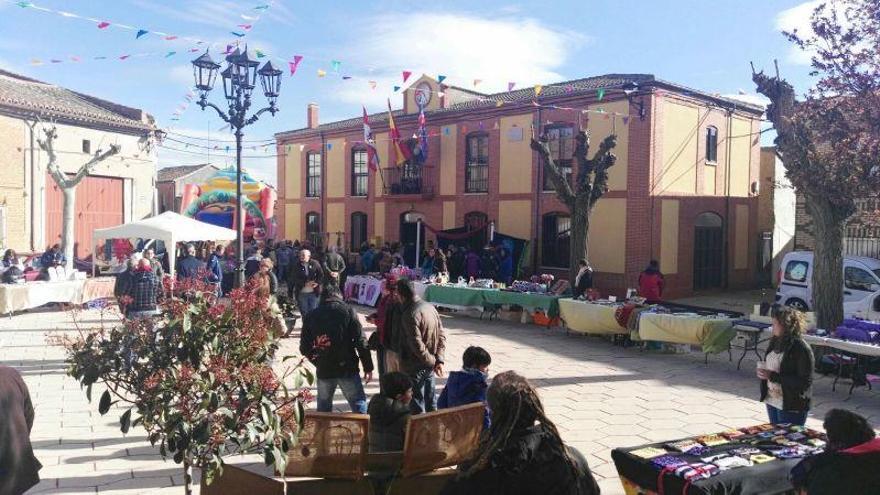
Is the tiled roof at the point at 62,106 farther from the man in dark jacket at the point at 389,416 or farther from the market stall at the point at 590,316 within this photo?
the man in dark jacket at the point at 389,416

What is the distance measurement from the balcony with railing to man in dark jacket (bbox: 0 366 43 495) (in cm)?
2107

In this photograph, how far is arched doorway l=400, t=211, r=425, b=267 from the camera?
80.6 feet

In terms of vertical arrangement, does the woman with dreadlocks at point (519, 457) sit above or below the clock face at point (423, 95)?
below

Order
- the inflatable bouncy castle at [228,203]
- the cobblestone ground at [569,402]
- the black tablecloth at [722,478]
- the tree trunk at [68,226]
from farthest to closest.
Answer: the inflatable bouncy castle at [228,203] < the tree trunk at [68,226] < the cobblestone ground at [569,402] < the black tablecloth at [722,478]

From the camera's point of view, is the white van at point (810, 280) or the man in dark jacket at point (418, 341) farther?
the white van at point (810, 280)

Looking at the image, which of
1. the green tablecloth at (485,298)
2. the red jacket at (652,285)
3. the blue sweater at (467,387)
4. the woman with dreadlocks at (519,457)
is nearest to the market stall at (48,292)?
the green tablecloth at (485,298)

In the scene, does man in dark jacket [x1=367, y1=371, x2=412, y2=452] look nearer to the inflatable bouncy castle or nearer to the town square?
the town square

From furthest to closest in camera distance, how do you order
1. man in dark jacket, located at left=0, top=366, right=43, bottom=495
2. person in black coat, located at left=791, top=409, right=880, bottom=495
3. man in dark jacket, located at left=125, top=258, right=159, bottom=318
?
man in dark jacket, located at left=125, top=258, right=159, bottom=318, man in dark jacket, located at left=0, top=366, right=43, bottom=495, person in black coat, located at left=791, top=409, right=880, bottom=495

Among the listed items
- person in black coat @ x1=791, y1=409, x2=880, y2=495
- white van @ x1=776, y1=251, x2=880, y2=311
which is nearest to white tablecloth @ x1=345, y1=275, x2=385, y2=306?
white van @ x1=776, y1=251, x2=880, y2=311

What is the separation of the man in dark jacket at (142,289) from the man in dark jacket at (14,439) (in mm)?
5659

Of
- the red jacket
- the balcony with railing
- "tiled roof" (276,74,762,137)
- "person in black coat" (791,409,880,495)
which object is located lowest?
"person in black coat" (791,409,880,495)

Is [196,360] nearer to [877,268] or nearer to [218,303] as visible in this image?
[218,303]

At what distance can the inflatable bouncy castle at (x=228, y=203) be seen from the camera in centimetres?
2845

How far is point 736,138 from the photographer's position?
21484mm
